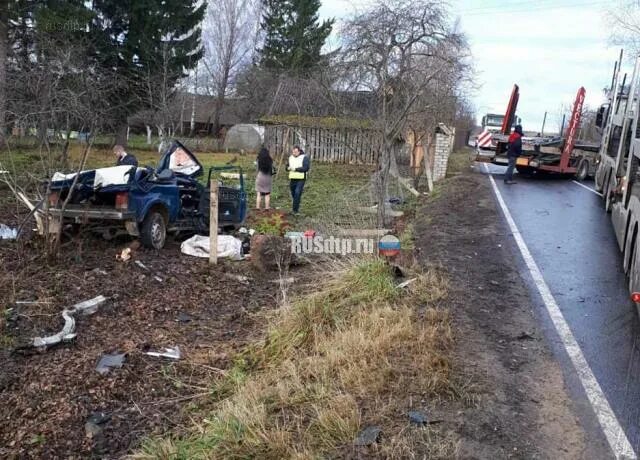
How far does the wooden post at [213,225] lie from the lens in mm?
8781

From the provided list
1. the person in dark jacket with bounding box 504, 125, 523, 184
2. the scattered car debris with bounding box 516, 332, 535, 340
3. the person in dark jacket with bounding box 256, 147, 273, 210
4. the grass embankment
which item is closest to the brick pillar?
the person in dark jacket with bounding box 504, 125, 523, 184

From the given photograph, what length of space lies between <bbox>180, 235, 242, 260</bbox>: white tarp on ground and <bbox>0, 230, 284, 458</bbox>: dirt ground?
0.72ft

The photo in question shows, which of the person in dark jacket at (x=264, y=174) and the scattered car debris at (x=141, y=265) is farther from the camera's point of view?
the person in dark jacket at (x=264, y=174)

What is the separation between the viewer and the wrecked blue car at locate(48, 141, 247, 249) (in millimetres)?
8469

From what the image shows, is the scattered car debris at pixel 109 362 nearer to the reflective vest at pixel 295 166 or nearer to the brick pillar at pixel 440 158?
the reflective vest at pixel 295 166

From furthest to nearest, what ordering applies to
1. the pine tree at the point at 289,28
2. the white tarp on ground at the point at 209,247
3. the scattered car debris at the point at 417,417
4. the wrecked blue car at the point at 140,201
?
the pine tree at the point at 289,28, the white tarp on ground at the point at 209,247, the wrecked blue car at the point at 140,201, the scattered car debris at the point at 417,417

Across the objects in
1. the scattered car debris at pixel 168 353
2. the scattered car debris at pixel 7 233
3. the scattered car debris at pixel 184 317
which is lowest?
the scattered car debris at pixel 184 317

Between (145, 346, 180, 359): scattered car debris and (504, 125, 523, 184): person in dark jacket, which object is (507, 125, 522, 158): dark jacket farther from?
(145, 346, 180, 359): scattered car debris

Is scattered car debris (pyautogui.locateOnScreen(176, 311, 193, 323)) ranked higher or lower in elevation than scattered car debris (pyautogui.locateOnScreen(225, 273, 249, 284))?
higher

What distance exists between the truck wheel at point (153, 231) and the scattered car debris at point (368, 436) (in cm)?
629

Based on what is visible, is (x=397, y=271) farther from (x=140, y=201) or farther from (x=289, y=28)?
(x=289, y=28)

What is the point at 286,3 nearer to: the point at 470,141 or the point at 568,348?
the point at 470,141

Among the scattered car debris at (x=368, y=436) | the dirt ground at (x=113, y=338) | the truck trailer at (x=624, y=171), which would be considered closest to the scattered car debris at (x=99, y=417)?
the dirt ground at (x=113, y=338)

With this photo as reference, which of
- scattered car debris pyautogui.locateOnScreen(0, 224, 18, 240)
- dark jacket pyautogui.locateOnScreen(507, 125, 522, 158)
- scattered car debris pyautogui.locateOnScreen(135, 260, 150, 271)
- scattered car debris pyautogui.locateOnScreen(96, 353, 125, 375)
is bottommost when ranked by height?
scattered car debris pyautogui.locateOnScreen(135, 260, 150, 271)
